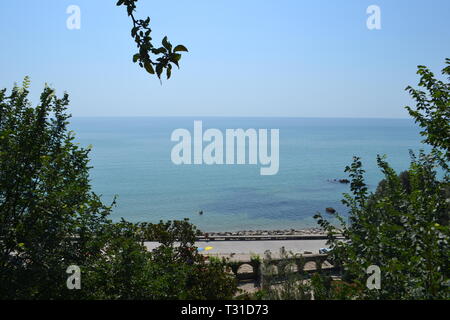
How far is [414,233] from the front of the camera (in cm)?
548

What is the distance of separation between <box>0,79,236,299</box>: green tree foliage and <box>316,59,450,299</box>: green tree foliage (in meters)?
3.00

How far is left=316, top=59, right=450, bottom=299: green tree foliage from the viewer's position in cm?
491

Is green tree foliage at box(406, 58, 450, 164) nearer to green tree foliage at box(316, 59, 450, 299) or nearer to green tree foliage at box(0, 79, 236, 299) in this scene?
green tree foliage at box(316, 59, 450, 299)

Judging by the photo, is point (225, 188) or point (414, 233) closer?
point (414, 233)

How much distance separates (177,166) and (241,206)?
57344 mm

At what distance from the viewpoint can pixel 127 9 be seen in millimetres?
3469

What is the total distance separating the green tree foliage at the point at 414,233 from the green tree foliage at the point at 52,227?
9.84 feet

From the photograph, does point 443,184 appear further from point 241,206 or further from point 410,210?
point 241,206

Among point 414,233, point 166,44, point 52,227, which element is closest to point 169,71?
point 166,44

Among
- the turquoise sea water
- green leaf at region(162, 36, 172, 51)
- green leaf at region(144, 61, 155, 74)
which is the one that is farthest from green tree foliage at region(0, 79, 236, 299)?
the turquoise sea water

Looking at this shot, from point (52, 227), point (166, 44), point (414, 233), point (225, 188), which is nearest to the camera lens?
point (166, 44)

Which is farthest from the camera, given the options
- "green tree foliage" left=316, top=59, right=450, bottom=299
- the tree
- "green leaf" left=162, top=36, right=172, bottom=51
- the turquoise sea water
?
the turquoise sea water

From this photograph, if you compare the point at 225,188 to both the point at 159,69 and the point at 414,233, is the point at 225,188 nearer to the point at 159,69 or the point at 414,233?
the point at 414,233

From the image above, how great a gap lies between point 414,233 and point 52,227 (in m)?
6.40
